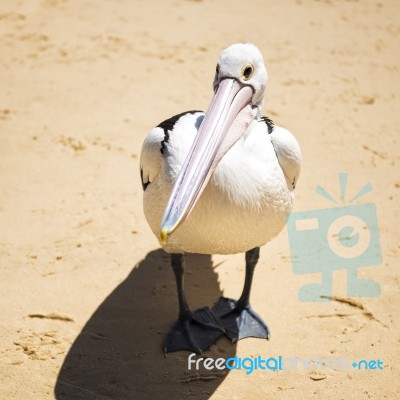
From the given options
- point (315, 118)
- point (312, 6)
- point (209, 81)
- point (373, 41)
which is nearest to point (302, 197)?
point (315, 118)

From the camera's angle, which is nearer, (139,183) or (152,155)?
(152,155)

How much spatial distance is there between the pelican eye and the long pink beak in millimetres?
51

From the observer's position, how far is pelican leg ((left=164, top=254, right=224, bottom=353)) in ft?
11.5

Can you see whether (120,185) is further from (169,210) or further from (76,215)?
(169,210)

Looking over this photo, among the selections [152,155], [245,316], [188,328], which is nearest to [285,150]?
[152,155]

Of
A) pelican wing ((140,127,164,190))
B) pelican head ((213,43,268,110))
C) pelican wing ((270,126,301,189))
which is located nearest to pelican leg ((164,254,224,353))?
pelican wing ((140,127,164,190))

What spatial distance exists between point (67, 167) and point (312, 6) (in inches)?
202

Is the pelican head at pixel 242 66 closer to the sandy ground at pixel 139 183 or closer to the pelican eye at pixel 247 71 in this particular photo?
the pelican eye at pixel 247 71

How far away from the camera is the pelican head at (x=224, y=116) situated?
8.40 ft

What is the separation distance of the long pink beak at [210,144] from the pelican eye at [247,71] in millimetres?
51

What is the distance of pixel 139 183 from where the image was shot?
16.5ft

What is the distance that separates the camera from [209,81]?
21.7ft

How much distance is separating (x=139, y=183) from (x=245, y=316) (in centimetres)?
183

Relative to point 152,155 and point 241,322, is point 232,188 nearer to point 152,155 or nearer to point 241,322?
point 152,155
